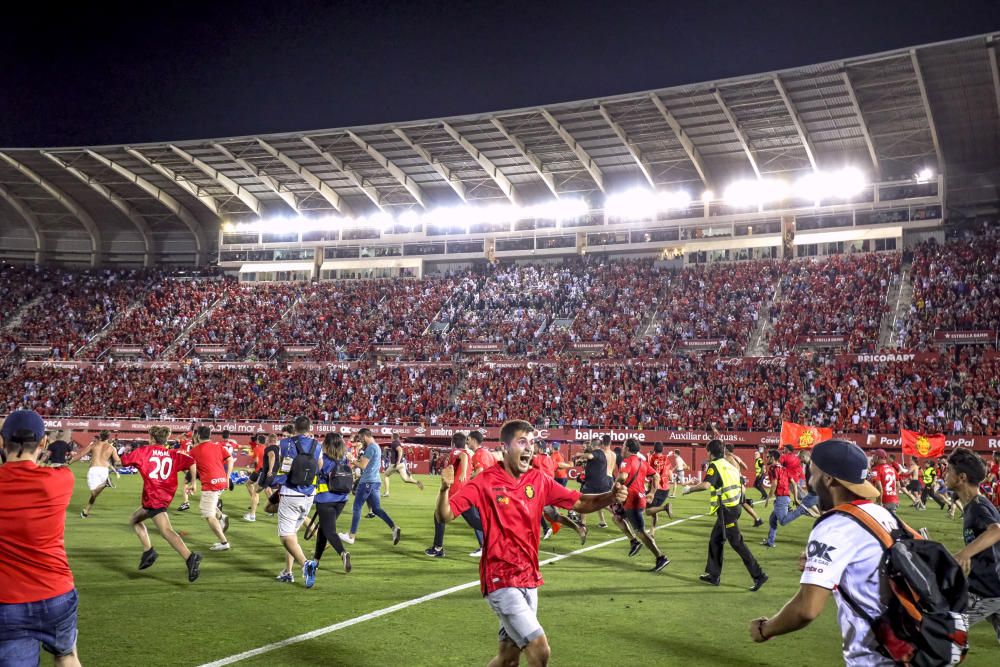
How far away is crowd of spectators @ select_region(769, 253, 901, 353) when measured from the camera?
3975 cm

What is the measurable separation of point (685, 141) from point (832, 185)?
29.4 ft

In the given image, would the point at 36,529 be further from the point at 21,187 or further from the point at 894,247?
the point at 21,187

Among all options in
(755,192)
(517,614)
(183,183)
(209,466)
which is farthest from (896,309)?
(183,183)

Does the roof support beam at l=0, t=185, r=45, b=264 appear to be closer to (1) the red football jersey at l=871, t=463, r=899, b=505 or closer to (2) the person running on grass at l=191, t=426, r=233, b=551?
(2) the person running on grass at l=191, t=426, r=233, b=551

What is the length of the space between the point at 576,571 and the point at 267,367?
4026 centimetres

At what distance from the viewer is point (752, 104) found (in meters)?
42.6

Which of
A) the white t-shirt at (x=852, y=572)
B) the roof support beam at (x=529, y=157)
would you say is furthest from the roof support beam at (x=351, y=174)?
the white t-shirt at (x=852, y=572)

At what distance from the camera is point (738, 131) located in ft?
143

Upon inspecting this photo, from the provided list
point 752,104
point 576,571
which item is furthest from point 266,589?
point 752,104

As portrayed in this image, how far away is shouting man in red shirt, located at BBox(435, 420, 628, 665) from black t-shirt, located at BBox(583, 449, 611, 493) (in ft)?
31.5

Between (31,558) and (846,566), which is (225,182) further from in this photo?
(846,566)

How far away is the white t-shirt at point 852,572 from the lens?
11.2 feet

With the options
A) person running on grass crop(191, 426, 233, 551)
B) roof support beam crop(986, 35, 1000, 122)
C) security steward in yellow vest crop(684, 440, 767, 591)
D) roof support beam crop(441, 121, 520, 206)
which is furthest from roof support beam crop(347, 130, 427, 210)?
security steward in yellow vest crop(684, 440, 767, 591)

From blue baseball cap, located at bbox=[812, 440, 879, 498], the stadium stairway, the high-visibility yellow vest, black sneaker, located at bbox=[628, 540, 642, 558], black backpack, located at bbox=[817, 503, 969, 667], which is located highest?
the stadium stairway
